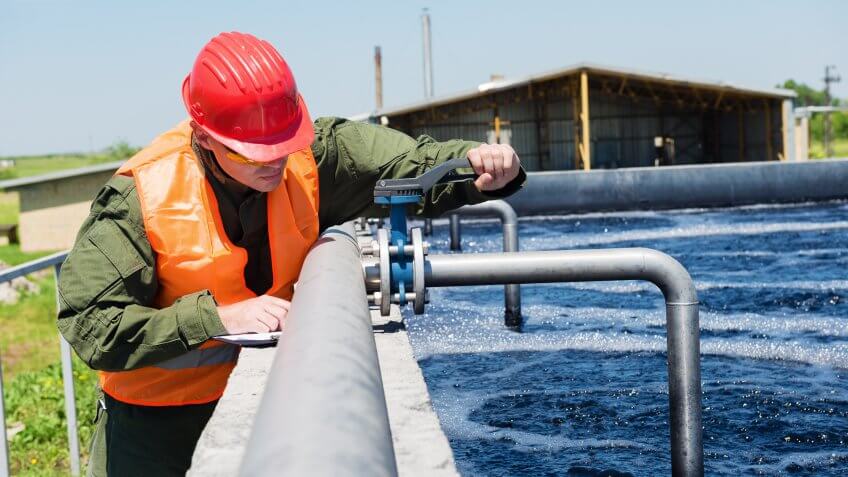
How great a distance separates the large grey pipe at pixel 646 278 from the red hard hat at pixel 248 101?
1.89ft

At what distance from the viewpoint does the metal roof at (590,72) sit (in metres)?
24.0

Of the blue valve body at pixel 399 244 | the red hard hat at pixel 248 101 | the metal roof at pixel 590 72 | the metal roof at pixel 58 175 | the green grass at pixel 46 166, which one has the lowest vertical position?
the blue valve body at pixel 399 244

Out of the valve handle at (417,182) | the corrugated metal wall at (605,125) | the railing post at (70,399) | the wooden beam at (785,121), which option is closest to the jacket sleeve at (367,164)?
the valve handle at (417,182)

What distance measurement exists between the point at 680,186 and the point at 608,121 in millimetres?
16274

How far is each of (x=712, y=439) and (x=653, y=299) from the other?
12.4 feet

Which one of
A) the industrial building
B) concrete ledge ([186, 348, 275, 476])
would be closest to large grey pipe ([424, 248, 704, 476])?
concrete ledge ([186, 348, 275, 476])

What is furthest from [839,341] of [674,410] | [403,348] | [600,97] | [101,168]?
[600,97]

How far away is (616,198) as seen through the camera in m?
14.0

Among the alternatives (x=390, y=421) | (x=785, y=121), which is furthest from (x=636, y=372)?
(x=785, y=121)

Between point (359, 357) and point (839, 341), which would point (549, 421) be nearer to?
point (839, 341)

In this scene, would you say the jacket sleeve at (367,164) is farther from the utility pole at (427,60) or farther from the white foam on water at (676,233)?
the utility pole at (427,60)

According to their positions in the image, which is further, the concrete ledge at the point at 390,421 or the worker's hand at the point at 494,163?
the worker's hand at the point at 494,163

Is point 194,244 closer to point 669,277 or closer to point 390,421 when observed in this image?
point 390,421

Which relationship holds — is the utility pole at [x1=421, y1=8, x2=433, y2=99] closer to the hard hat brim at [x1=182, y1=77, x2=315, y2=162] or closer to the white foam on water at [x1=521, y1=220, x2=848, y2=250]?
the white foam on water at [x1=521, y1=220, x2=848, y2=250]
